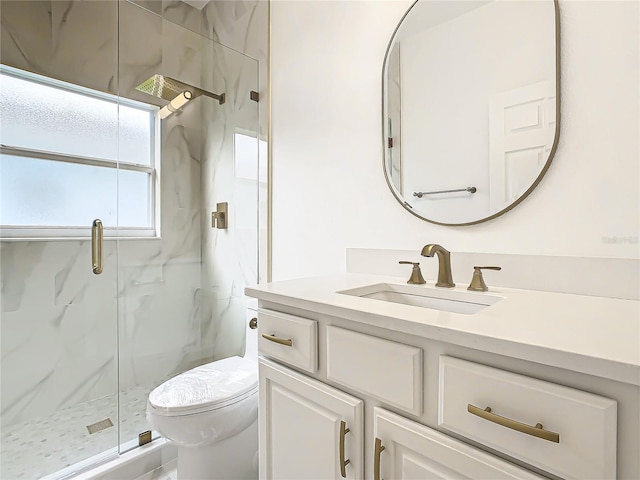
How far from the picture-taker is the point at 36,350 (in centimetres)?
180

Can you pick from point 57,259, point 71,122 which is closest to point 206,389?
point 57,259

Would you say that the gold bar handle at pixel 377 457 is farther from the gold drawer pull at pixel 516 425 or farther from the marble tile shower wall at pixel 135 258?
the marble tile shower wall at pixel 135 258

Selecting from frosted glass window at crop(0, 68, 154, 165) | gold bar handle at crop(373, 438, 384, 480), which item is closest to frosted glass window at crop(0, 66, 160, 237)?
frosted glass window at crop(0, 68, 154, 165)

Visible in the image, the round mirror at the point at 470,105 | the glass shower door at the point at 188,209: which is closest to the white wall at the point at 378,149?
the round mirror at the point at 470,105

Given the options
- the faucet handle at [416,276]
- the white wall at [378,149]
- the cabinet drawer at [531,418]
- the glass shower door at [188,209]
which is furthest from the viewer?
the glass shower door at [188,209]

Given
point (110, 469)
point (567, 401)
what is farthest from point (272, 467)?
point (110, 469)

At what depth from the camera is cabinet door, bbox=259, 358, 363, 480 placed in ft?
2.61

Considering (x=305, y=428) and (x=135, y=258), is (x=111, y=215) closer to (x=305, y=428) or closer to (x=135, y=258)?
(x=135, y=258)

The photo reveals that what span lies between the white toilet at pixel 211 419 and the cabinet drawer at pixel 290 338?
445mm

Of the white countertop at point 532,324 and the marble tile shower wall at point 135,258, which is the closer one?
the white countertop at point 532,324

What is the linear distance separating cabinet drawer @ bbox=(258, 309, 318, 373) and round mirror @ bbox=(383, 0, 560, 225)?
0.61 m

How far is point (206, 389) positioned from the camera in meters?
1.36

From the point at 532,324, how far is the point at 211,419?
1.11 m

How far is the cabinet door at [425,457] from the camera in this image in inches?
23.3
